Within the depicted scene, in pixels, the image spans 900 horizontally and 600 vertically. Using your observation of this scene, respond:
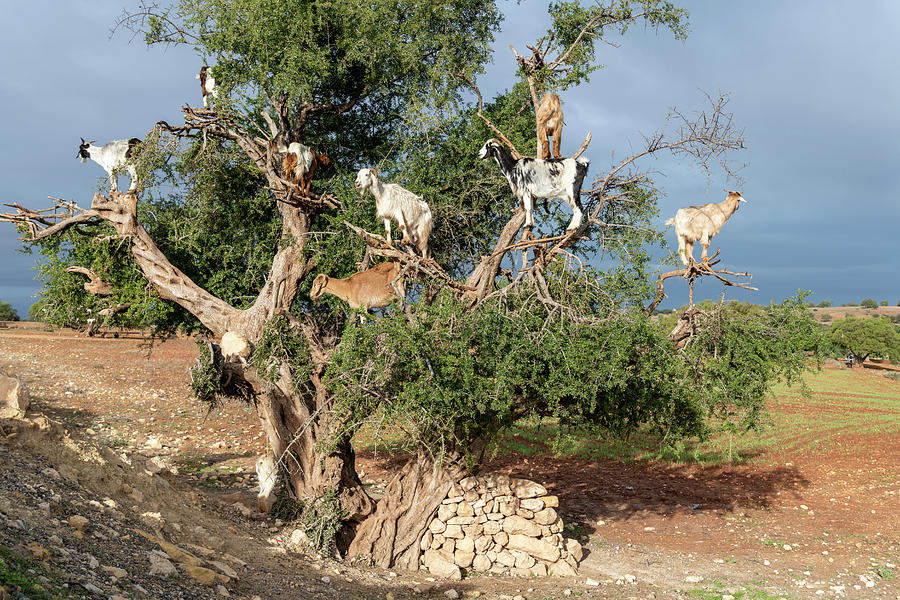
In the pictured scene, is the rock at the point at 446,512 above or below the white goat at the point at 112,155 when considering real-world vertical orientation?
below

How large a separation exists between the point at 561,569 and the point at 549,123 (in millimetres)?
6894

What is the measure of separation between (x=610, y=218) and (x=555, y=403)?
4.51 meters

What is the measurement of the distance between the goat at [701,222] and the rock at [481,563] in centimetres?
559

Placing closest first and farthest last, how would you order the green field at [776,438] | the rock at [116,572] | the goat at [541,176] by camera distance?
the rock at [116,572] < the goat at [541,176] < the green field at [776,438]

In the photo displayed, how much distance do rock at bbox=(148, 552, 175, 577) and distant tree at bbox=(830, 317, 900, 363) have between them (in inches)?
2000

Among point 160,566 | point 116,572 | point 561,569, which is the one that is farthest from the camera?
point 561,569

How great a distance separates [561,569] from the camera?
10.1 m

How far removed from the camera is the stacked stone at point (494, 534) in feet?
33.1

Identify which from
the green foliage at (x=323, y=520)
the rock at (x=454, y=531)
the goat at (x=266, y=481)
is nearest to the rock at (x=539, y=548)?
the rock at (x=454, y=531)

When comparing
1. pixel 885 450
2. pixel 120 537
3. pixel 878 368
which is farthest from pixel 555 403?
pixel 878 368

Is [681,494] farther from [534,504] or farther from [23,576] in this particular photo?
[23,576]

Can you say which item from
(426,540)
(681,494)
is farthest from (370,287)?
(681,494)

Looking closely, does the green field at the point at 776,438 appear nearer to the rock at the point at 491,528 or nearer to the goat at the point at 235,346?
the rock at the point at 491,528

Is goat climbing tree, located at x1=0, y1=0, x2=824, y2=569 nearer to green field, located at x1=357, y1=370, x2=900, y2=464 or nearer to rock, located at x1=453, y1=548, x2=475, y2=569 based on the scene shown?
rock, located at x1=453, y1=548, x2=475, y2=569
